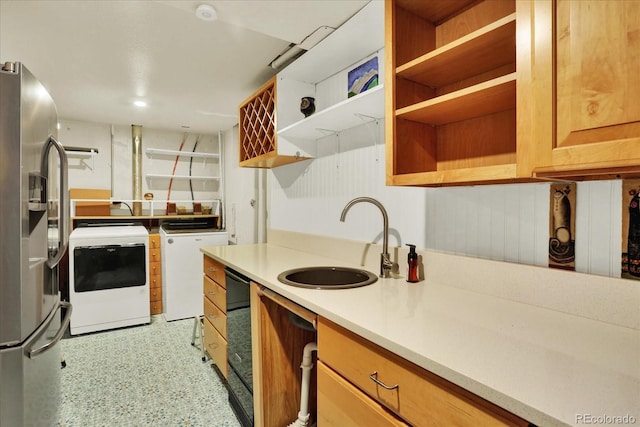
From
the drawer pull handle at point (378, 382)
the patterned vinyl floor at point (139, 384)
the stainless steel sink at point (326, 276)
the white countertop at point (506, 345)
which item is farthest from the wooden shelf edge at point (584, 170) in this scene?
the patterned vinyl floor at point (139, 384)

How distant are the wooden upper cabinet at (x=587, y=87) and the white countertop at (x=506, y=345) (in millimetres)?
427

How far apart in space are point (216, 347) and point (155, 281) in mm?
1855

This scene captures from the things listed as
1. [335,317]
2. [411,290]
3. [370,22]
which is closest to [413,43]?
[370,22]

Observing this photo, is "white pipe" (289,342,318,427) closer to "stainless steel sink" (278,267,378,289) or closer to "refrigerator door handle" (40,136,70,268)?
"stainless steel sink" (278,267,378,289)

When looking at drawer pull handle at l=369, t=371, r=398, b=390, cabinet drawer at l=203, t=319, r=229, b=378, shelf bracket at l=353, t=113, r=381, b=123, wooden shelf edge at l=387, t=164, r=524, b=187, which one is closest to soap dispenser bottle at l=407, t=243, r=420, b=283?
wooden shelf edge at l=387, t=164, r=524, b=187

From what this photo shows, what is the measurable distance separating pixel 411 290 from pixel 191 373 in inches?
74.2

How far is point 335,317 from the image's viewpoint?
1.03 meters

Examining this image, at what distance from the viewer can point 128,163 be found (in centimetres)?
421

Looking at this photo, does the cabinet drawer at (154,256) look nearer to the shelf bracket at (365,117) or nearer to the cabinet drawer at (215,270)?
the cabinet drawer at (215,270)

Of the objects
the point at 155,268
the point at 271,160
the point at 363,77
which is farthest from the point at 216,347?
the point at 363,77

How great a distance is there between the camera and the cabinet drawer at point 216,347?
6.87ft

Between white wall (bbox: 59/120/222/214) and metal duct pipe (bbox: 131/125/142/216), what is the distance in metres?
0.10

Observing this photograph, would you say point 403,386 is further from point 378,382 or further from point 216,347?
point 216,347

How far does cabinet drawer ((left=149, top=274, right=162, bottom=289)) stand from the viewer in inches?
145
